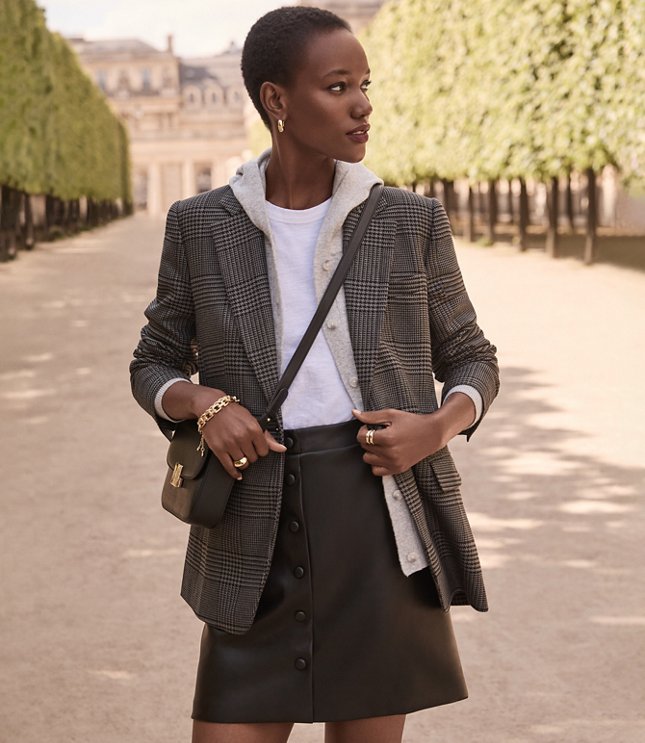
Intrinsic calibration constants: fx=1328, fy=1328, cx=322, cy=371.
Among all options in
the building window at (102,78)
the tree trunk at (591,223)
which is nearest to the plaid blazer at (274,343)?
the tree trunk at (591,223)

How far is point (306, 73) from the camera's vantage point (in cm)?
207

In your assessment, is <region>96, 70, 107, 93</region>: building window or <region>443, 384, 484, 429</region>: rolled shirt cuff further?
<region>96, 70, 107, 93</region>: building window

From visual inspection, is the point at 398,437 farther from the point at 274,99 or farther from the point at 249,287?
the point at 274,99

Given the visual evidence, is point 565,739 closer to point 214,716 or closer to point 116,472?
point 214,716

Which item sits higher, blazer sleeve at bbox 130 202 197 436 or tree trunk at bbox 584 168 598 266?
blazer sleeve at bbox 130 202 197 436

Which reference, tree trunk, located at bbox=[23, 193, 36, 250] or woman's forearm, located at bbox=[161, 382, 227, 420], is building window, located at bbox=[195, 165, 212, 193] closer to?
tree trunk, located at bbox=[23, 193, 36, 250]

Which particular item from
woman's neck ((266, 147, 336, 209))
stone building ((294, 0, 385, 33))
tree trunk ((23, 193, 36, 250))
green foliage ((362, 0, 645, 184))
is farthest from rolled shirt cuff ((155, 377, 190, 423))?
stone building ((294, 0, 385, 33))

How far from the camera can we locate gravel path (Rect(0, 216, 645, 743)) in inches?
145

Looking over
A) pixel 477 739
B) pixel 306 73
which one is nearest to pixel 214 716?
pixel 306 73

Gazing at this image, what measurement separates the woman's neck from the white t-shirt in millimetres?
18

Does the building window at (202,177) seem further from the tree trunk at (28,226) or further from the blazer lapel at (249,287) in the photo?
the blazer lapel at (249,287)

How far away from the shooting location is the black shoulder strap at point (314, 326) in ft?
6.81

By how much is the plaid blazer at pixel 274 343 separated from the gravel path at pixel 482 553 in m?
1.49

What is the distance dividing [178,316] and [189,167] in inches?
3992
